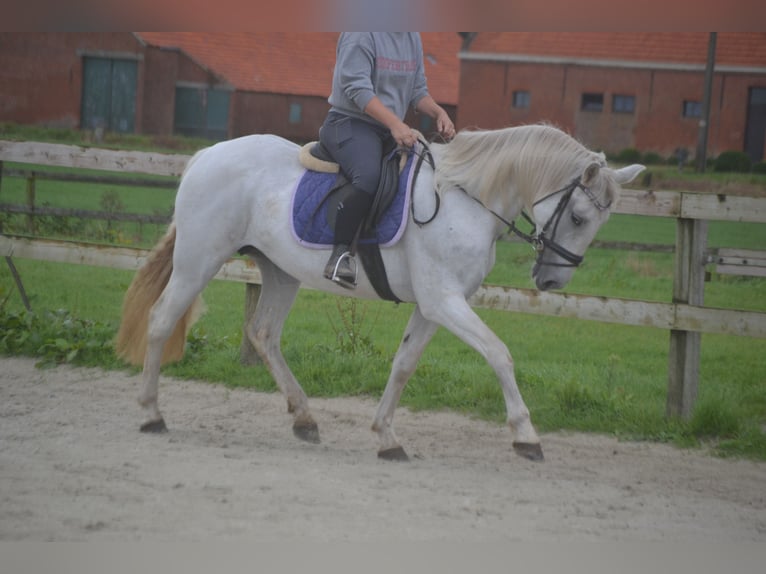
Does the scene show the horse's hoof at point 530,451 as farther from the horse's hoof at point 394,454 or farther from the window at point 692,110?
the window at point 692,110

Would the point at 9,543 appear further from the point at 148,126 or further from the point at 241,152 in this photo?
the point at 148,126

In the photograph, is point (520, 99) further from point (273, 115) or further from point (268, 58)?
point (268, 58)

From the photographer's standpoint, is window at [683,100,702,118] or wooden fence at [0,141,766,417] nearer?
wooden fence at [0,141,766,417]

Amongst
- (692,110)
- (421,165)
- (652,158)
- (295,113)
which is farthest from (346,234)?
(652,158)

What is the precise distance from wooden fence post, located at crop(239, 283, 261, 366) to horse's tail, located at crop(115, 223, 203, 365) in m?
1.00

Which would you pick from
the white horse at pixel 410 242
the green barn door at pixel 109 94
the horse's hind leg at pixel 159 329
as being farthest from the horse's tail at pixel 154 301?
the green barn door at pixel 109 94

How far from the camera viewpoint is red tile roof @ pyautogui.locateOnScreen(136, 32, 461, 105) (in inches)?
253

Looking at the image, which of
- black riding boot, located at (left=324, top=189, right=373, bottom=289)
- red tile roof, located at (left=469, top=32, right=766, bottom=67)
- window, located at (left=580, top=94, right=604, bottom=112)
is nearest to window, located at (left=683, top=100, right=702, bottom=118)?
red tile roof, located at (left=469, top=32, right=766, bottom=67)

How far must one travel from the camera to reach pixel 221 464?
4.29m

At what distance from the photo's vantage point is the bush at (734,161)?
19.1 ft

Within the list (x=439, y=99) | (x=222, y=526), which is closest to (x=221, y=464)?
(x=222, y=526)

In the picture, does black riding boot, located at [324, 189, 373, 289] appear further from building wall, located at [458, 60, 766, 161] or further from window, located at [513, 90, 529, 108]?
window, located at [513, 90, 529, 108]

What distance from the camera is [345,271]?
4.48 metres

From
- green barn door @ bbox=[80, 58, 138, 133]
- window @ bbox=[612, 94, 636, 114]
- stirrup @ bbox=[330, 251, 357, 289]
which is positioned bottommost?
stirrup @ bbox=[330, 251, 357, 289]
